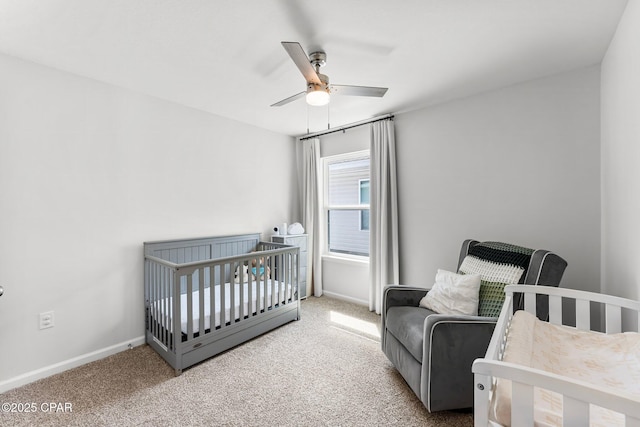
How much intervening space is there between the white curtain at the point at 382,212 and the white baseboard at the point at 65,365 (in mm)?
2467

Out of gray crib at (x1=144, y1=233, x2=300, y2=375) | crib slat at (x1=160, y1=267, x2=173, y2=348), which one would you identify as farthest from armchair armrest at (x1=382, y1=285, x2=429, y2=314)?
crib slat at (x1=160, y1=267, x2=173, y2=348)

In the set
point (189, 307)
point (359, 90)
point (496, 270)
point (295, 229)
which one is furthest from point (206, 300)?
point (496, 270)

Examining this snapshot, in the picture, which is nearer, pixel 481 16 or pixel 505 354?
pixel 505 354

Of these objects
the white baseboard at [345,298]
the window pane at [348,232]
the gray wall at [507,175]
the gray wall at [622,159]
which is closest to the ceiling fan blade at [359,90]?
the gray wall at [507,175]

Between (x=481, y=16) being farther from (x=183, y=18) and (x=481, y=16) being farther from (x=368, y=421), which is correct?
(x=368, y=421)

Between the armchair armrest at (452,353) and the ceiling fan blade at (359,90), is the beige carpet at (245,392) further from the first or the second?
the ceiling fan blade at (359,90)

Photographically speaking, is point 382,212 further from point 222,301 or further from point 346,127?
point 222,301

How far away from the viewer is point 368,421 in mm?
1610

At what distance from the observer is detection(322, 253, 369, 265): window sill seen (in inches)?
142

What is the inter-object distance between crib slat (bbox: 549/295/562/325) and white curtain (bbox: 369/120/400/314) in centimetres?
164

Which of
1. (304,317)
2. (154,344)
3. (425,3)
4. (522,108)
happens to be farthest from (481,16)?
(154,344)

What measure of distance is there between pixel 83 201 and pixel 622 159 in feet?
12.3

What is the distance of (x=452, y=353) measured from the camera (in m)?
1.57

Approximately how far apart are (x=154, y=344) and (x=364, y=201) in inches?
108
